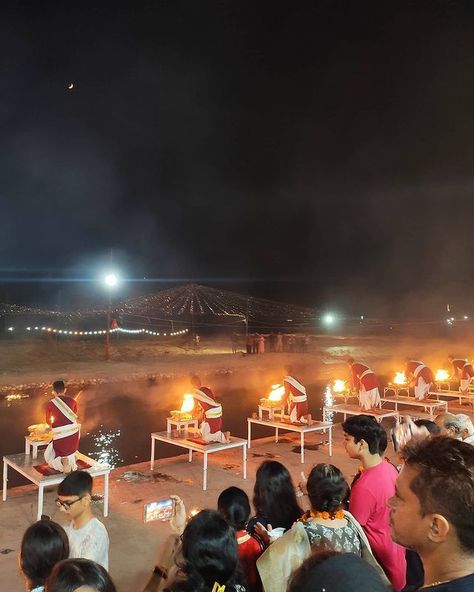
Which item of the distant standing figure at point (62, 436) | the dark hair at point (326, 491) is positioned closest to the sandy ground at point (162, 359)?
the distant standing figure at point (62, 436)

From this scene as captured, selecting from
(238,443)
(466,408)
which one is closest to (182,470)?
(238,443)

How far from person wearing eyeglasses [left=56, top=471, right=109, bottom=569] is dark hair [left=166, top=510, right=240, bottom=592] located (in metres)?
1.48

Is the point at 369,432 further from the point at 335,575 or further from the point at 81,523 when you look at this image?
the point at 335,575

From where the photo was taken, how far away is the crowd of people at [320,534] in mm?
1497

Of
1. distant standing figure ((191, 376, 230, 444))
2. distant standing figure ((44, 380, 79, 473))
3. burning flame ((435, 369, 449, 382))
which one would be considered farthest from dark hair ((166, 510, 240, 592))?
burning flame ((435, 369, 449, 382))

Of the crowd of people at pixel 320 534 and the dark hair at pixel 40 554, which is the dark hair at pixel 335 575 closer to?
the crowd of people at pixel 320 534

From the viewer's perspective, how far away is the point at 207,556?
7.44 ft

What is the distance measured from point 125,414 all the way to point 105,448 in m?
3.59

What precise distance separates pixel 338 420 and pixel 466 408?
3781 millimetres

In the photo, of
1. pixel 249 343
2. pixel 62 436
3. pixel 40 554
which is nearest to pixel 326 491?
pixel 40 554

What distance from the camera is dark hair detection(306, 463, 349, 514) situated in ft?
9.02

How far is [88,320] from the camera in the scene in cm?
3300

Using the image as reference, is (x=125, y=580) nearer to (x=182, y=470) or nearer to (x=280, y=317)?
(x=182, y=470)

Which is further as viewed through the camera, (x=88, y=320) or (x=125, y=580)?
(x=88, y=320)
